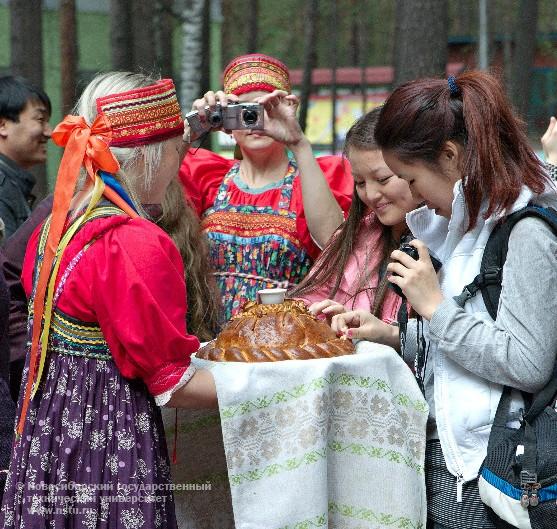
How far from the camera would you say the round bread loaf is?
2.54m

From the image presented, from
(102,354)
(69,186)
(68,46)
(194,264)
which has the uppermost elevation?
(69,186)

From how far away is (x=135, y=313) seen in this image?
2205 mm

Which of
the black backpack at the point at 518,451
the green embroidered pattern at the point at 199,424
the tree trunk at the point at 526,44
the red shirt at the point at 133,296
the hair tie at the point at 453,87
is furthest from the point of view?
the tree trunk at the point at 526,44

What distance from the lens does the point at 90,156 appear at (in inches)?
92.7

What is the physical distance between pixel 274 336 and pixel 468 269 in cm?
60

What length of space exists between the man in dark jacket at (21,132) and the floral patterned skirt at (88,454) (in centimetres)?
252

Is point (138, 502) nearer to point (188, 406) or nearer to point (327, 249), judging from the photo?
point (188, 406)

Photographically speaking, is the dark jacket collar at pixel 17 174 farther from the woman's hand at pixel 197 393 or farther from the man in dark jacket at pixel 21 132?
the woman's hand at pixel 197 393

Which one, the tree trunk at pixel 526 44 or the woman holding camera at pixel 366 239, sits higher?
the woman holding camera at pixel 366 239

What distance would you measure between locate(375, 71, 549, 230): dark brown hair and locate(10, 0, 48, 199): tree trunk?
20.2 ft

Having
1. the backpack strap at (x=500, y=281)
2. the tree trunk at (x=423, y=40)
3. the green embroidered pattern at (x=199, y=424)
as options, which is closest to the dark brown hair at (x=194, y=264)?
the green embroidered pattern at (x=199, y=424)

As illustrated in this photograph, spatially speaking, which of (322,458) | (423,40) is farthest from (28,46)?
(322,458)

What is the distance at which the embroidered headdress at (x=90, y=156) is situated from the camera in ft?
7.63

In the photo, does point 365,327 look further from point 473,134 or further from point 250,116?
point 250,116
